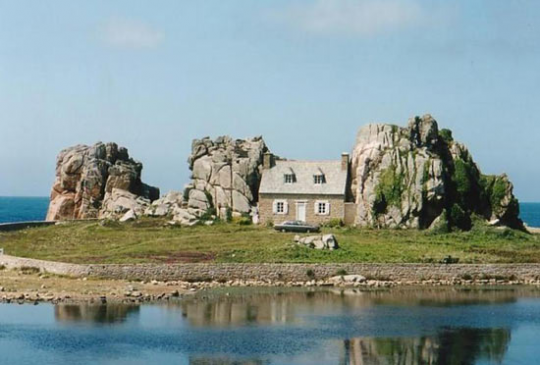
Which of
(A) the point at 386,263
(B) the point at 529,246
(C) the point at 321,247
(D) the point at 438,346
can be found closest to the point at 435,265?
(A) the point at 386,263

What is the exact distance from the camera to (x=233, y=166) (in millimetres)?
87688

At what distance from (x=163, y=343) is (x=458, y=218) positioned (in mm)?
42109

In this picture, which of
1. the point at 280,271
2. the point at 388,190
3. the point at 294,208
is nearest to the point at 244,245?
the point at 280,271

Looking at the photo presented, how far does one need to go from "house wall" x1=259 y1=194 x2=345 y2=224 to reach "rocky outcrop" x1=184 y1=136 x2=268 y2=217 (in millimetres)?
2219

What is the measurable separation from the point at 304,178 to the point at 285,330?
124 feet

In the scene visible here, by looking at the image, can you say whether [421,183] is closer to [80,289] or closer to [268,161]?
[268,161]

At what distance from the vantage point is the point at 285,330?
48562 mm

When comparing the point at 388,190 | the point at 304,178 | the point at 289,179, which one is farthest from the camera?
the point at 289,179

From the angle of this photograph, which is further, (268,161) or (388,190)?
(268,161)

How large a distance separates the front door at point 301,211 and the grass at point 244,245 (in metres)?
4.21

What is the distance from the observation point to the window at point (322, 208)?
274ft

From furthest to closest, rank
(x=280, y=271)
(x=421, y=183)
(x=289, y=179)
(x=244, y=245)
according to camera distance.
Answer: (x=289, y=179), (x=421, y=183), (x=244, y=245), (x=280, y=271)

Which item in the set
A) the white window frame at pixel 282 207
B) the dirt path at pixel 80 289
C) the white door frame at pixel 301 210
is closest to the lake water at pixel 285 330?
the dirt path at pixel 80 289

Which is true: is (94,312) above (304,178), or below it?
below
